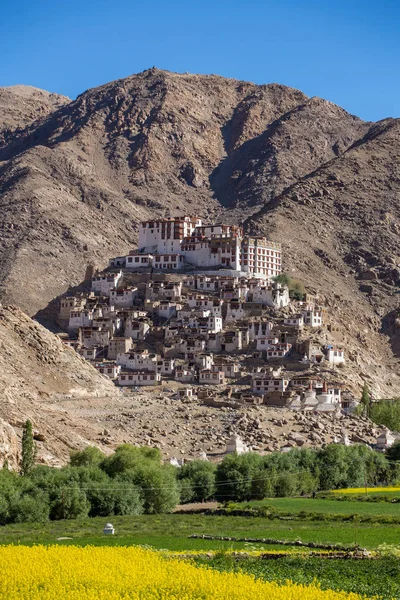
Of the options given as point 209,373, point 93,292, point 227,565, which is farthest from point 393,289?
point 227,565

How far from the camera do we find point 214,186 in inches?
6978

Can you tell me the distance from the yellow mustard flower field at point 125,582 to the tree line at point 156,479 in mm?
16419

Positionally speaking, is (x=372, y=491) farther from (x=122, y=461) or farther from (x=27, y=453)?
(x=27, y=453)

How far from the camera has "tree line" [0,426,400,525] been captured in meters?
41.2

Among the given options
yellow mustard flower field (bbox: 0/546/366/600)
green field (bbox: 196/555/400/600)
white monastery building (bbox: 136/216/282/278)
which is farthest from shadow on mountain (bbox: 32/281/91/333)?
yellow mustard flower field (bbox: 0/546/366/600)

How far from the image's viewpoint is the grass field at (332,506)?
139 feet

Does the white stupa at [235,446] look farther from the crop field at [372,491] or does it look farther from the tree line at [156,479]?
the crop field at [372,491]

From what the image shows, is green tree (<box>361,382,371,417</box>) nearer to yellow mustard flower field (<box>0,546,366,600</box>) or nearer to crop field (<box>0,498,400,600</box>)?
crop field (<box>0,498,400,600</box>)

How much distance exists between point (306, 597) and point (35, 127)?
590ft

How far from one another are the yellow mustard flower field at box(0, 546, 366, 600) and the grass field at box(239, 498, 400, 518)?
62.4 feet

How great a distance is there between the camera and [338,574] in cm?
2475

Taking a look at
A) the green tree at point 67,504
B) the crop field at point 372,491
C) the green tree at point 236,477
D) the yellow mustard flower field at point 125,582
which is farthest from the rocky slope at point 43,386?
the yellow mustard flower field at point 125,582

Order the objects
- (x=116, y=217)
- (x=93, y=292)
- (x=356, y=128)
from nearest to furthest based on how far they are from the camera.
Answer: (x=93, y=292), (x=116, y=217), (x=356, y=128)

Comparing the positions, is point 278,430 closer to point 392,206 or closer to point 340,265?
point 340,265
